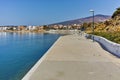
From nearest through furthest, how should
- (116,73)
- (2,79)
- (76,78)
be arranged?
(76,78) < (116,73) < (2,79)

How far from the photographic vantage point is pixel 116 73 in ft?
31.7

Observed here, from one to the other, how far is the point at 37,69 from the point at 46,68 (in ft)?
1.48

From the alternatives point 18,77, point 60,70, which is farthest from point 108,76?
point 18,77

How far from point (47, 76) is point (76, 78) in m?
1.06

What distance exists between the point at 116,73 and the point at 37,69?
3244 millimetres

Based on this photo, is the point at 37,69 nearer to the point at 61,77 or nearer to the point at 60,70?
the point at 60,70

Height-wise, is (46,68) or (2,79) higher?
(46,68)

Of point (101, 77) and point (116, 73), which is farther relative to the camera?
point (116, 73)

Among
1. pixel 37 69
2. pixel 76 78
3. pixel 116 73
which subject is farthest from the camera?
pixel 37 69

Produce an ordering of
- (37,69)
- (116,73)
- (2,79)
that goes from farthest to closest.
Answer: (2,79) < (37,69) < (116,73)

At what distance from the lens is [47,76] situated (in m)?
8.98

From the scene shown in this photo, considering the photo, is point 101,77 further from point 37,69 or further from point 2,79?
point 2,79

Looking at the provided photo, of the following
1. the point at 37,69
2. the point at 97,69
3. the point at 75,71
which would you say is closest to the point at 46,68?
the point at 37,69

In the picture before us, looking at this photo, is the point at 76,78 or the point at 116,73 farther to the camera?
the point at 116,73
